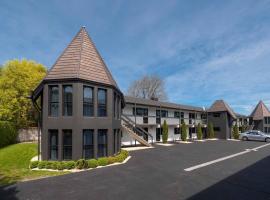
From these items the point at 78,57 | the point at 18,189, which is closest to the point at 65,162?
the point at 18,189

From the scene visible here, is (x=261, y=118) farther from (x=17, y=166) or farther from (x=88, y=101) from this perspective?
(x=17, y=166)

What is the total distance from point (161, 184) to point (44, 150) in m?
8.58

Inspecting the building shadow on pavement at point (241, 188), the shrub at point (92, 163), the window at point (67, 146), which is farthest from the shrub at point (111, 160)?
the building shadow on pavement at point (241, 188)

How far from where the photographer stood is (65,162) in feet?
43.0

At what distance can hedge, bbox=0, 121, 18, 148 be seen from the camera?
71.9ft

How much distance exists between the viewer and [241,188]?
30.5 ft

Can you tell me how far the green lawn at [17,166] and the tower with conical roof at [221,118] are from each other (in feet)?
119

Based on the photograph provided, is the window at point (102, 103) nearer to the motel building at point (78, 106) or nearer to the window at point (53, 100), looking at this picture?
the motel building at point (78, 106)

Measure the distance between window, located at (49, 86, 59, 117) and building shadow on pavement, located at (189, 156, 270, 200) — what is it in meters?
10.7

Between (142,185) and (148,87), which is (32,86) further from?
(148,87)

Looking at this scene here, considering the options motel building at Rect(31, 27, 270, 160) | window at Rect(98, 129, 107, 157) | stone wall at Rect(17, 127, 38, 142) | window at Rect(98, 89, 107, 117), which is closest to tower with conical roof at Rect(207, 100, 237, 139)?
motel building at Rect(31, 27, 270, 160)

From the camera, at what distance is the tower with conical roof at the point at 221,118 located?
4256 centimetres

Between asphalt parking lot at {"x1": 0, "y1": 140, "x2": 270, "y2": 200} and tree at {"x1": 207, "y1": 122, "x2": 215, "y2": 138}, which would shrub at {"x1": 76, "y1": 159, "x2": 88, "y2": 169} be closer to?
asphalt parking lot at {"x1": 0, "y1": 140, "x2": 270, "y2": 200}

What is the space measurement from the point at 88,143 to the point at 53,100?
3.96 m
